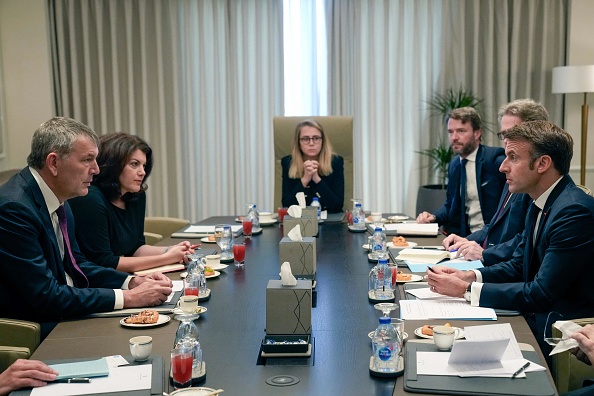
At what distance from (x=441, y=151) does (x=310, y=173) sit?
65.6 inches

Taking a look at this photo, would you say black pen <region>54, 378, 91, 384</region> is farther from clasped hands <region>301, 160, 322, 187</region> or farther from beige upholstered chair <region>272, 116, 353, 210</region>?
beige upholstered chair <region>272, 116, 353, 210</region>

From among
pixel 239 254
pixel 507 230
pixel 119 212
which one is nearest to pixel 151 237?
pixel 119 212

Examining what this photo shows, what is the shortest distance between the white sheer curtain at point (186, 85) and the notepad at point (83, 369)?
4766 mm

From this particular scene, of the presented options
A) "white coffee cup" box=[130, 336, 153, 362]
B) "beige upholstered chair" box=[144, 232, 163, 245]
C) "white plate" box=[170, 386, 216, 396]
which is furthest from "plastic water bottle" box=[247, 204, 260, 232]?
"white plate" box=[170, 386, 216, 396]

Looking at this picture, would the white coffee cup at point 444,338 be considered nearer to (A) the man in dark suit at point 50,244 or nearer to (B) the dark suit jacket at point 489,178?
(A) the man in dark suit at point 50,244

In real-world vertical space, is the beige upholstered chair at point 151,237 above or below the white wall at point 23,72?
below

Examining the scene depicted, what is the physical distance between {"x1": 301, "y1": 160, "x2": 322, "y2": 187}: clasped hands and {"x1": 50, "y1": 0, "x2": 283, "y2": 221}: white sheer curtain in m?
1.65

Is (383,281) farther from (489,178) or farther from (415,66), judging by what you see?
(415,66)

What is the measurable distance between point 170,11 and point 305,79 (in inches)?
53.4

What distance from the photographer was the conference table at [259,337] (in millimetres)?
1827

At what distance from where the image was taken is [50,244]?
2.55 metres

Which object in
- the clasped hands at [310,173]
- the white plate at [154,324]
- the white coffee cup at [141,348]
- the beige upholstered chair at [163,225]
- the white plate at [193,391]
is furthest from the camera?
the clasped hands at [310,173]

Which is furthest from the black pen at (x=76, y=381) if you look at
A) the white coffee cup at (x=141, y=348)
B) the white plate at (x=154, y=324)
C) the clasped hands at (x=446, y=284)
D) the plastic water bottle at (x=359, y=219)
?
the plastic water bottle at (x=359, y=219)

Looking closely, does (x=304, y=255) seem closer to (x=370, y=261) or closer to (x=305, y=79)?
(x=370, y=261)
